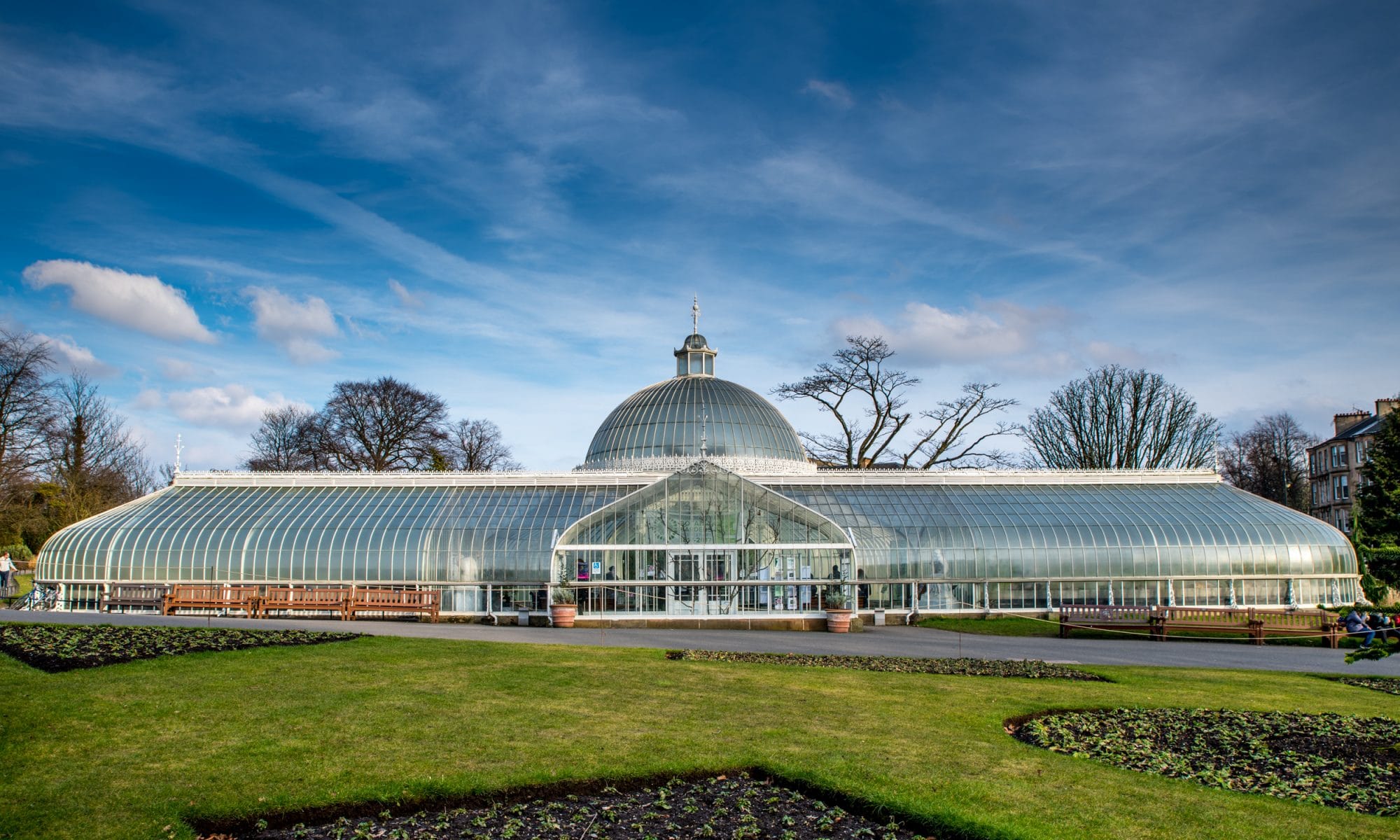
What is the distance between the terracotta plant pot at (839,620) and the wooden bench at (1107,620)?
7104mm

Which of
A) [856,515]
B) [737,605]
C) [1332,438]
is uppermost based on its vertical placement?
[1332,438]

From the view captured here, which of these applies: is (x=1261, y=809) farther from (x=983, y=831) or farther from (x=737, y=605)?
(x=737, y=605)

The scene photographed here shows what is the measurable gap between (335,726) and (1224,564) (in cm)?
3763

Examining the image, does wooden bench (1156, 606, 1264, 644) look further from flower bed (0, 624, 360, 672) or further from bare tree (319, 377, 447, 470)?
bare tree (319, 377, 447, 470)

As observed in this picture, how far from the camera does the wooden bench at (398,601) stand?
32.0m

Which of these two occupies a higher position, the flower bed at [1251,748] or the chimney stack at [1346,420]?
the chimney stack at [1346,420]

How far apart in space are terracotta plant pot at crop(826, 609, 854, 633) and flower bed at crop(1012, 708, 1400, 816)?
17.2 meters

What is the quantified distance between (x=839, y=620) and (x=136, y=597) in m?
25.6

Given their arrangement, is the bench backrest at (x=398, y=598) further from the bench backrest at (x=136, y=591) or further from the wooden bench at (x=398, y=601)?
the bench backrest at (x=136, y=591)

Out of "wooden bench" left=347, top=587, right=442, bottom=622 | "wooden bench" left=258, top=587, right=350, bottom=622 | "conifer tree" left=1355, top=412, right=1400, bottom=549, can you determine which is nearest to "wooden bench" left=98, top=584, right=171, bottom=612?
"wooden bench" left=258, top=587, right=350, bottom=622

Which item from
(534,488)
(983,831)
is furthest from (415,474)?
(983,831)

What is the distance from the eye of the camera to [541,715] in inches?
520

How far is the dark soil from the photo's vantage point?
8492 mm

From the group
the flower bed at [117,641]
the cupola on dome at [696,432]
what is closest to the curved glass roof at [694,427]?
the cupola on dome at [696,432]
